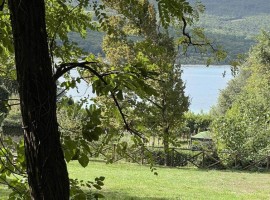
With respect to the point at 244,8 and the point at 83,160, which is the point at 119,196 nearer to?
the point at 83,160

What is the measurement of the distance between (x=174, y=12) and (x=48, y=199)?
2.80 ft

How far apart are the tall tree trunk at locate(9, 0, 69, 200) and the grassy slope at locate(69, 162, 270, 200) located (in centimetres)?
934

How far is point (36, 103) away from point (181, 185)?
43.3 ft

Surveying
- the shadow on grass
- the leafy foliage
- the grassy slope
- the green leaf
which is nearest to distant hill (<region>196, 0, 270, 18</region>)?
the leafy foliage

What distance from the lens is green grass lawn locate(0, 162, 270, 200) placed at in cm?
1158

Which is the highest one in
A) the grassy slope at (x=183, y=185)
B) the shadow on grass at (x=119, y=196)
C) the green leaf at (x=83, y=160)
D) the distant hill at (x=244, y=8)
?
the distant hill at (x=244, y=8)

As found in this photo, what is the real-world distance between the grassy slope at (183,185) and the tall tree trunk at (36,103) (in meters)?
9.34

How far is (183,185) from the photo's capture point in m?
14.1

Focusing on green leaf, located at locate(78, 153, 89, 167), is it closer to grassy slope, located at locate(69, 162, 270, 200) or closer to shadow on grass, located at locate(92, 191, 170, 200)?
shadow on grass, located at locate(92, 191, 170, 200)

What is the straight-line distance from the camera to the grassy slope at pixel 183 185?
38.3 feet

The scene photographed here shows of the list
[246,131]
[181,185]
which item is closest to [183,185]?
[181,185]

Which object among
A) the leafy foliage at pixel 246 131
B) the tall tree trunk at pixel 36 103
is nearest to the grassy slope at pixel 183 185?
the leafy foliage at pixel 246 131

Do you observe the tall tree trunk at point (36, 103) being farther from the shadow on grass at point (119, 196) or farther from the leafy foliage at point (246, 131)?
the leafy foliage at point (246, 131)

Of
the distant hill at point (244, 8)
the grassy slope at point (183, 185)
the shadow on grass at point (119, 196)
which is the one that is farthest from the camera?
the distant hill at point (244, 8)
